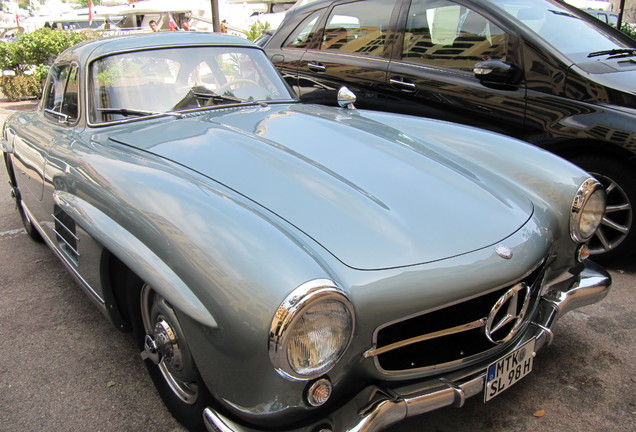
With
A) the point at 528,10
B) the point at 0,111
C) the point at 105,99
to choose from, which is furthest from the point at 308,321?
the point at 0,111

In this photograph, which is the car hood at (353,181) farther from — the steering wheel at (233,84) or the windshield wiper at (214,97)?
the steering wheel at (233,84)

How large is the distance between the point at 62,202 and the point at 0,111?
10.2 metres

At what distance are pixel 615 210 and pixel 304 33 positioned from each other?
3.10m

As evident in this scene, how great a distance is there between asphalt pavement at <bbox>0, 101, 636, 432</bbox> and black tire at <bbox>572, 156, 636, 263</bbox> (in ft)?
0.72

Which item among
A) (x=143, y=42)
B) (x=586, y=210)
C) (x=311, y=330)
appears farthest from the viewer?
(x=143, y=42)

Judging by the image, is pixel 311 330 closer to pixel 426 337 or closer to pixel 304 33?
pixel 426 337

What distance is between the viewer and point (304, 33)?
511 centimetres

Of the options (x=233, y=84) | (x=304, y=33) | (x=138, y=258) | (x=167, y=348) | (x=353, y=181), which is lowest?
(x=167, y=348)

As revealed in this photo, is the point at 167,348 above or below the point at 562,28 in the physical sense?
below

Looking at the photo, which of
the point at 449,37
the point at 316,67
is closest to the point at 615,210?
the point at 449,37

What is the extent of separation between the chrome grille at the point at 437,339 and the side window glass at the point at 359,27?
3038 mm

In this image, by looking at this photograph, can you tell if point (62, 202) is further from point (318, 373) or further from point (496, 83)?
point (496, 83)

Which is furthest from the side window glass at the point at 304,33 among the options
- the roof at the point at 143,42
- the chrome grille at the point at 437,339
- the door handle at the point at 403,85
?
the chrome grille at the point at 437,339

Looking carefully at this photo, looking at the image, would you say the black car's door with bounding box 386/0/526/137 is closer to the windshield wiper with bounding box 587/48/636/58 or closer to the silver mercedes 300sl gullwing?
the windshield wiper with bounding box 587/48/636/58
